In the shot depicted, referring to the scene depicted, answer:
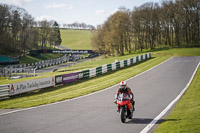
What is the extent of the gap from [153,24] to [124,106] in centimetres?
6730

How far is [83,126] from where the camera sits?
969 cm

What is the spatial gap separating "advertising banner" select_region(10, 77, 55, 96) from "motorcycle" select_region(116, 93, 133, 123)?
13.1 metres

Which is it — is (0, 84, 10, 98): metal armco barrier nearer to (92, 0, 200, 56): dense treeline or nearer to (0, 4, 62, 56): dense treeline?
(92, 0, 200, 56): dense treeline

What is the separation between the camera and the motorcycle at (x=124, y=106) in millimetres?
10117

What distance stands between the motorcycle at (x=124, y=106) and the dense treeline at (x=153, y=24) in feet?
181

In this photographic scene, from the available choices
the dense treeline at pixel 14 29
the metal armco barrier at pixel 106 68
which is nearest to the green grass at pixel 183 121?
the metal armco barrier at pixel 106 68

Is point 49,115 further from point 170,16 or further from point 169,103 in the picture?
point 170,16

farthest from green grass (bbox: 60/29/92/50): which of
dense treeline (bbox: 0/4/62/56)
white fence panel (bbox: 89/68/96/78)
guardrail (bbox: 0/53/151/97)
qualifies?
white fence panel (bbox: 89/68/96/78)

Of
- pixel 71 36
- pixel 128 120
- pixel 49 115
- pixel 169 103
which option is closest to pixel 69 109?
pixel 49 115

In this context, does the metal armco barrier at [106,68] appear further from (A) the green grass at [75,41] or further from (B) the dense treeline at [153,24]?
(A) the green grass at [75,41]

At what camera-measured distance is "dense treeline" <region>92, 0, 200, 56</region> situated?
66.5 m

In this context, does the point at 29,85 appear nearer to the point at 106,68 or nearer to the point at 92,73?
the point at 92,73

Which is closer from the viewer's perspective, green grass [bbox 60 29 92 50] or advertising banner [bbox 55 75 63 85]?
advertising banner [bbox 55 75 63 85]

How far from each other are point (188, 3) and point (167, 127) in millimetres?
69871
